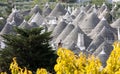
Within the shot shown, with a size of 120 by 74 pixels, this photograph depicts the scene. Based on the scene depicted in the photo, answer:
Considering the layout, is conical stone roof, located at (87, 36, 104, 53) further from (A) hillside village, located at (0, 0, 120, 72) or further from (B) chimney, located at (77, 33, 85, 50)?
(B) chimney, located at (77, 33, 85, 50)

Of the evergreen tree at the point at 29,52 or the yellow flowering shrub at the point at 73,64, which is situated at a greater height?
the evergreen tree at the point at 29,52

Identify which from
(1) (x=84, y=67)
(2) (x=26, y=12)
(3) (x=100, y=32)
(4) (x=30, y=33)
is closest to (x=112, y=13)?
(2) (x=26, y=12)

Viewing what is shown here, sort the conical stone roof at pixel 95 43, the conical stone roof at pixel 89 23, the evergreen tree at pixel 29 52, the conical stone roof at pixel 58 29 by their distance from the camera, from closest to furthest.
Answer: the evergreen tree at pixel 29 52 → the conical stone roof at pixel 95 43 → the conical stone roof at pixel 58 29 → the conical stone roof at pixel 89 23

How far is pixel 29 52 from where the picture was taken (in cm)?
2486

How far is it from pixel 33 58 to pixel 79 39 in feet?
64.4

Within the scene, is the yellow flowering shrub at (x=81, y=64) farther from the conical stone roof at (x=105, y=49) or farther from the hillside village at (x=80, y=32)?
the conical stone roof at (x=105, y=49)

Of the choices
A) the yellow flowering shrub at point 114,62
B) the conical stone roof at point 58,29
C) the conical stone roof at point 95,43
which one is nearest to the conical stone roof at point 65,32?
the conical stone roof at point 58,29

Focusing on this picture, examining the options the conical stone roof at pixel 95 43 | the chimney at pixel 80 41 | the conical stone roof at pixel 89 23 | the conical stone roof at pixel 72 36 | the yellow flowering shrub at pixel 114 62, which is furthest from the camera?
the conical stone roof at pixel 89 23

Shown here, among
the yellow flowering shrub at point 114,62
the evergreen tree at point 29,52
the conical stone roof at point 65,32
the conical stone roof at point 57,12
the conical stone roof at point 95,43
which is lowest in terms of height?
the yellow flowering shrub at point 114,62

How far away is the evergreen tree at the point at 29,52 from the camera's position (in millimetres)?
24656

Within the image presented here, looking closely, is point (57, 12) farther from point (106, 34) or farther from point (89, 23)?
point (106, 34)

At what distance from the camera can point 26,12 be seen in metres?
75.9

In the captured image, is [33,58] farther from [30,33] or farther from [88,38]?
[88,38]

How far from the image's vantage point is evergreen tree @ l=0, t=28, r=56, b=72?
24.7 meters
